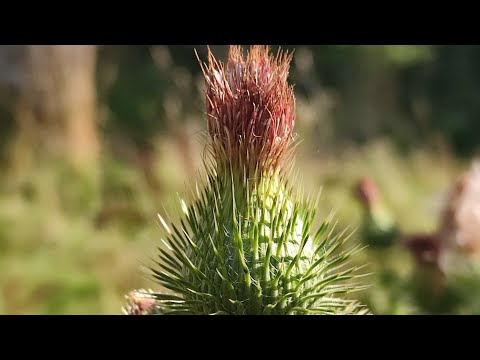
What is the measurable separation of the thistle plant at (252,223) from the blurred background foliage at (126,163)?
164mm

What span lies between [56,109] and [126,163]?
1192 millimetres

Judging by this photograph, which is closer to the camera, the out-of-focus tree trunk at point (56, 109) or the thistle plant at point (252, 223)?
the thistle plant at point (252, 223)

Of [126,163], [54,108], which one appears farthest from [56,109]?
[126,163]

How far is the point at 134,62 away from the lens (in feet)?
43.4

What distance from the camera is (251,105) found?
7.36 feet

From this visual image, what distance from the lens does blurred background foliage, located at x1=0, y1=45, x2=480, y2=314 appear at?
6.55 m

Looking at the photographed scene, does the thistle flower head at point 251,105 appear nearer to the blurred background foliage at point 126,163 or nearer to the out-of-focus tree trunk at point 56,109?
the blurred background foliage at point 126,163

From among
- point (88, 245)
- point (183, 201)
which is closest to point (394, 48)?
point (88, 245)

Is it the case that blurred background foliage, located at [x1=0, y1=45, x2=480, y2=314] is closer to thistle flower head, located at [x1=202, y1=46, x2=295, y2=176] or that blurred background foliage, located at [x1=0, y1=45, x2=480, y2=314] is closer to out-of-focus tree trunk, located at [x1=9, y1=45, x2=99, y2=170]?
out-of-focus tree trunk, located at [x1=9, y1=45, x2=99, y2=170]

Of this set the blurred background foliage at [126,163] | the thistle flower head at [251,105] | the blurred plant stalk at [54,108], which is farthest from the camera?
the blurred plant stalk at [54,108]

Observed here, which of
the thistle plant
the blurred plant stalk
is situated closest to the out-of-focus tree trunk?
the blurred plant stalk

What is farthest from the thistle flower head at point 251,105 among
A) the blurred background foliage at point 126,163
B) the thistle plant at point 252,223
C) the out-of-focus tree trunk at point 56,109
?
the out-of-focus tree trunk at point 56,109

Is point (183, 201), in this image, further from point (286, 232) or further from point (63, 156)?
point (63, 156)

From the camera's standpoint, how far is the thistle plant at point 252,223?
7.39 feet
